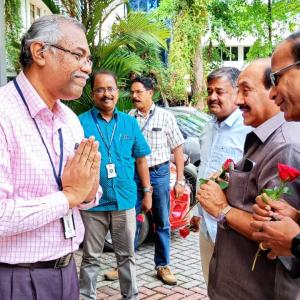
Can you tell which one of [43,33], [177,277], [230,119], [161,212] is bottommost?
[177,277]

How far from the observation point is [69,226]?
2043mm

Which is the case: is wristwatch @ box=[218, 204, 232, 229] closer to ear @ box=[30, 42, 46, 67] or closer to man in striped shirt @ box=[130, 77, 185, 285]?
ear @ box=[30, 42, 46, 67]

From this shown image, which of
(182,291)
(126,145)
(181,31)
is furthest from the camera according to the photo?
(181,31)

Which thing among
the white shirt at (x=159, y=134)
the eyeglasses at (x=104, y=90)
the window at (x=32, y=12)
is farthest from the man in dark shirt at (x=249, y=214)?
the window at (x=32, y=12)

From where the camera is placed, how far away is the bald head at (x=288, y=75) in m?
1.84

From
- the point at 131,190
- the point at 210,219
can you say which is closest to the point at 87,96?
the point at 131,190

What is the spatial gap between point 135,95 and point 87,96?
4.59 feet

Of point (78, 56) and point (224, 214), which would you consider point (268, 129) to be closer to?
point (224, 214)

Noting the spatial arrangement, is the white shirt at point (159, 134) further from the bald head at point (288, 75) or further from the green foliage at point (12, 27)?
the bald head at point (288, 75)

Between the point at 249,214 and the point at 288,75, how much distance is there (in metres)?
0.65

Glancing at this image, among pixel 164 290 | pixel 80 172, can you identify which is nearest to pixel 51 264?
pixel 80 172

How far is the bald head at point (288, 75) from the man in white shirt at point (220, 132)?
1.65 m

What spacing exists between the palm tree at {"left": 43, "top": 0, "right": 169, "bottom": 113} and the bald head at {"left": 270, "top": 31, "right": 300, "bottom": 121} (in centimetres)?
473

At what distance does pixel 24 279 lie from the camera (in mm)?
1921
